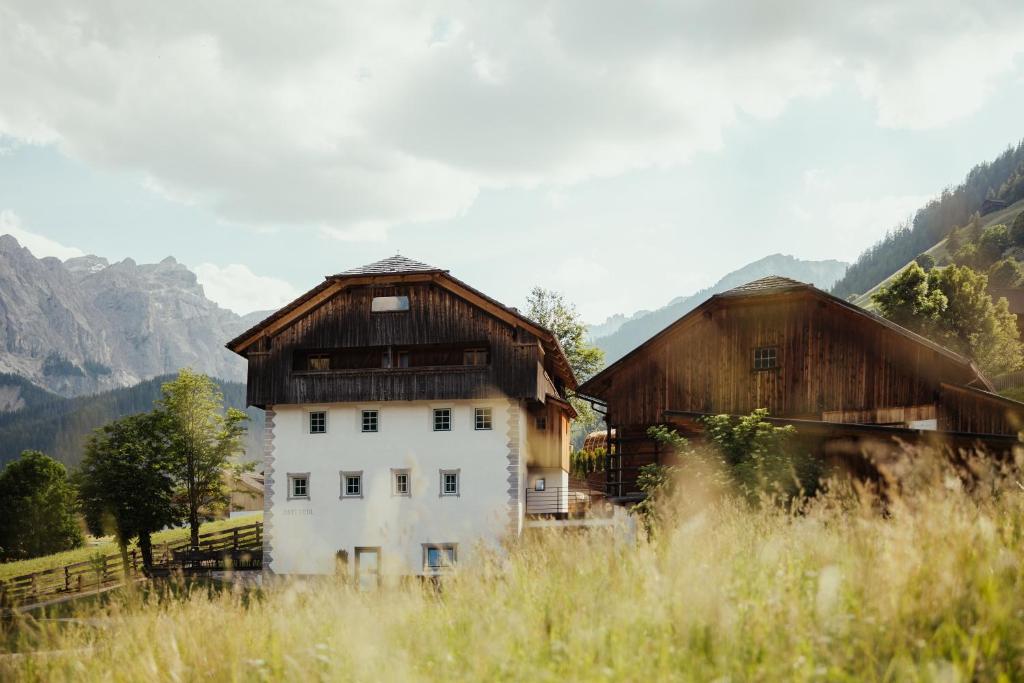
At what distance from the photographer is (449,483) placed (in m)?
32.0

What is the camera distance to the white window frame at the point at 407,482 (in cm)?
3198

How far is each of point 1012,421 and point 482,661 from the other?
2339cm

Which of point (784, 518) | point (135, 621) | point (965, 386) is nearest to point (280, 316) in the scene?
point (965, 386)

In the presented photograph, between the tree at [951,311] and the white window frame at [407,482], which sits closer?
the white window frame at [407,482]

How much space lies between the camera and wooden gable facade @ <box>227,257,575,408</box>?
32125 millimetres

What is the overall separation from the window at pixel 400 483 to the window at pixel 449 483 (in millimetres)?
1326

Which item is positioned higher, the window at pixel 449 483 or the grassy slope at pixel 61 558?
the window at pixel 449 483

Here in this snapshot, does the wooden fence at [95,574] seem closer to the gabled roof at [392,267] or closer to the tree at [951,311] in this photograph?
the gabled roof at [392,267]

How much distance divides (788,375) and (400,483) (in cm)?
1507

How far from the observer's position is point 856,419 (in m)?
24.6

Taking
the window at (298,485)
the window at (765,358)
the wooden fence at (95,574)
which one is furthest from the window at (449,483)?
the window at (765,358)

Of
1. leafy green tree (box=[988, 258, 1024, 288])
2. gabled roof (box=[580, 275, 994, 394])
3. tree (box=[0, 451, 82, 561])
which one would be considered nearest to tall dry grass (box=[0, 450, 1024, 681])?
gabled roof (box=[580, 275, 994, 394])

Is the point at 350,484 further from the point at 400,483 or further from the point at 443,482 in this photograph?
the point at 443,482

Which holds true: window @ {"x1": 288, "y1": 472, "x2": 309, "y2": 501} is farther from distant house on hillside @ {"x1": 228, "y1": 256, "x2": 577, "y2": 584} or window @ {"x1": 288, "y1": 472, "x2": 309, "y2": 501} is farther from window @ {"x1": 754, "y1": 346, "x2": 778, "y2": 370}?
window @ {"x1": 754, "y1": 346, "x2": 778, "y2": 370}
